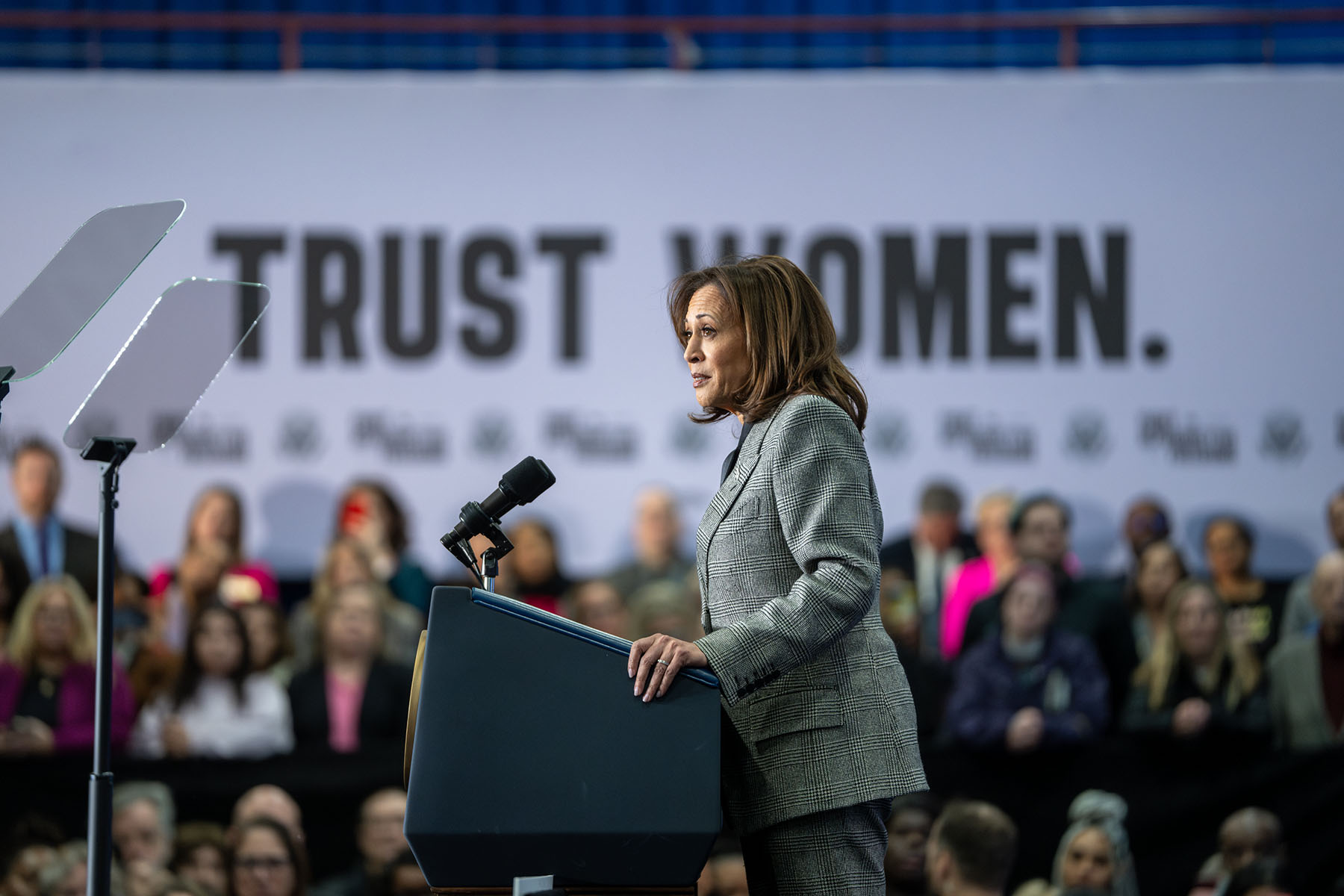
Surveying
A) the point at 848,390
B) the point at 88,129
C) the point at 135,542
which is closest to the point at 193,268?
the point at 88,129

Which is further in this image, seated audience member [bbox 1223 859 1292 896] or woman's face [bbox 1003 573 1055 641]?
woman's face [bbox 1003 573 1055 641]

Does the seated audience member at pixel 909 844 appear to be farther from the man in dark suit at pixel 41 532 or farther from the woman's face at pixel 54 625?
the man in dark suit at pixel 41 532

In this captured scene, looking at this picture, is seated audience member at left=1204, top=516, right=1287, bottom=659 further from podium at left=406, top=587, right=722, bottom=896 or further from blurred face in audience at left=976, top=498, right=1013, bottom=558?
podium at left=406, top=587, right=722, bottom=896

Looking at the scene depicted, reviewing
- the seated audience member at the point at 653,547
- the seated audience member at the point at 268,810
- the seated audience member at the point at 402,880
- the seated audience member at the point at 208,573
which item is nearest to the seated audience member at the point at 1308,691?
the seated audience member at the point at 653,547

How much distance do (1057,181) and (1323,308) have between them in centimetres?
109

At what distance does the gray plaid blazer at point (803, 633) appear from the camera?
1743mm

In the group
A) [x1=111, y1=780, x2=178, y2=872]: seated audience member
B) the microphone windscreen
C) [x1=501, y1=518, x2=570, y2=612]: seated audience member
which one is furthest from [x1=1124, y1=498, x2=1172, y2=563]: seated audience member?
the microphone windscreen

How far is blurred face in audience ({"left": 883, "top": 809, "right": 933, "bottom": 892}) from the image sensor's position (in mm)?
4051

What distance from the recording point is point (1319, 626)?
478cm

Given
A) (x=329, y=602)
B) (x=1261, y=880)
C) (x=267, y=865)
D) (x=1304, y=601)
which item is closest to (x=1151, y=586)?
(x=1304, y=601)

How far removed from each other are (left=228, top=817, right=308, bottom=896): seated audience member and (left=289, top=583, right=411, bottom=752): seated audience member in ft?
1.17

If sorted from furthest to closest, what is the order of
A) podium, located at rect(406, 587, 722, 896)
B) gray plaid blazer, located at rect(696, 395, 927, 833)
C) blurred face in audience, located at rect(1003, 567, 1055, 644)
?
blurred face in audience, located at rect(1003, 567, 1055, 644), gray plaid blazer, located at rect(696, 395, 927, 833), podium, located at rect(406, 587, 722, 896)

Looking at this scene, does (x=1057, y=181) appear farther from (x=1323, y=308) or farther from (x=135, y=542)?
(x=135, y=542)

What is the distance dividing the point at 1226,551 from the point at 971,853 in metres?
1.78
